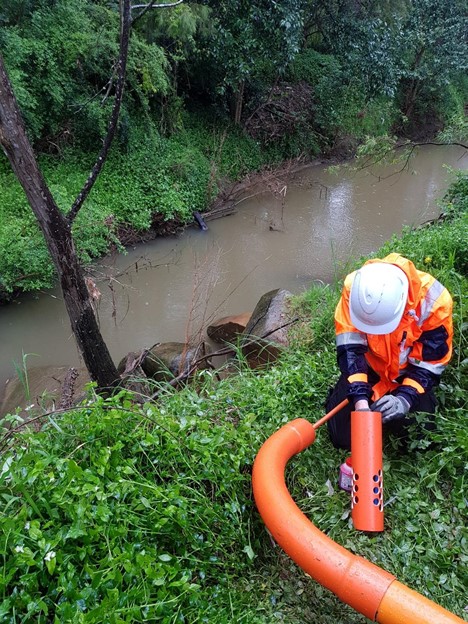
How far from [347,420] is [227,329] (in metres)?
3.05

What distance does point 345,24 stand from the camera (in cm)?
1123

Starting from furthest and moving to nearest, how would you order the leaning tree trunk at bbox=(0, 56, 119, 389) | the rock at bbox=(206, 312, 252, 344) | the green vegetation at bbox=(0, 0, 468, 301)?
the green vegetation at bbox=(0, 0, 468, 301), the rock at bbox=(206, 312, 252, 344), the leaning tree trunk at bbox=(0, 56, 119, 389)

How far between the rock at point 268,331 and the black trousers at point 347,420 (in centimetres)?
120

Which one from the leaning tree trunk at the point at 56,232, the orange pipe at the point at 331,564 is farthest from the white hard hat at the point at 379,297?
the leaning tree trunk at the point at 56,232

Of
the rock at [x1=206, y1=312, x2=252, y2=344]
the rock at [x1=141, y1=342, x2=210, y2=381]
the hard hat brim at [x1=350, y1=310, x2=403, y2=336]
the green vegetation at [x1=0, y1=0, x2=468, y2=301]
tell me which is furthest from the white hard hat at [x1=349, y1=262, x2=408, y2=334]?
the green vegetation at [x1=0, y1=0, x2=468, y2=301]

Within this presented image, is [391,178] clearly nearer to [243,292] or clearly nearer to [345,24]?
[345,24]

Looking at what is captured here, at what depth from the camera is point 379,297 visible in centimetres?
227

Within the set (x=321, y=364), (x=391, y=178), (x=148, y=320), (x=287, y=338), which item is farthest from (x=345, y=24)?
(x=321, y=364)

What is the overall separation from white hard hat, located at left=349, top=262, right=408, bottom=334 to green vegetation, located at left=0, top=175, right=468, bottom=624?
65cm

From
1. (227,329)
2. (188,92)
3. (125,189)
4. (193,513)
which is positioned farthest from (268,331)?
(188,92)

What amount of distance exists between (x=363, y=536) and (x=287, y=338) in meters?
2.20

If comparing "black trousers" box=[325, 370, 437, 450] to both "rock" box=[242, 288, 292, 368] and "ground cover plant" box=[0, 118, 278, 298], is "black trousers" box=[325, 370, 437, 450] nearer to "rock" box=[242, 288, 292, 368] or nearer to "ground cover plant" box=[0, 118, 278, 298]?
"rock" box=[242, 288, 292, 368]

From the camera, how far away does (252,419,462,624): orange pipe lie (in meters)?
1.55

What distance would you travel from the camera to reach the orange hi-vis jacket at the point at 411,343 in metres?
2.40
